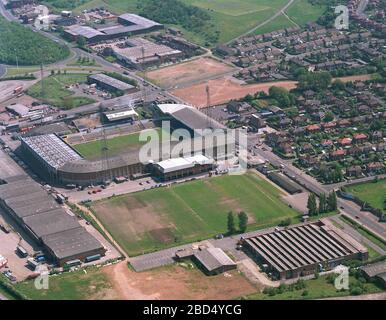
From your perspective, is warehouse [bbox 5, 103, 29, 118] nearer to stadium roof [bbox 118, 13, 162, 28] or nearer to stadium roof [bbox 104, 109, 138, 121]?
stadium roof [bbox 104, 109, 138, 121]

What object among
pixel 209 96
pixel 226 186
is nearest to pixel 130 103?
pixel 209 96

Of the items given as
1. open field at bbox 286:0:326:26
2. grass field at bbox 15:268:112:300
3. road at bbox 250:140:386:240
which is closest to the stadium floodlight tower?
road at bbox 250:140:386:240

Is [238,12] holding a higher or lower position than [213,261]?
lower

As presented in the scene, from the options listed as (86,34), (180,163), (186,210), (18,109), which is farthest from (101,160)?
(86,34)

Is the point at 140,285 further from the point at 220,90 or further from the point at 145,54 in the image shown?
the point at 145,54

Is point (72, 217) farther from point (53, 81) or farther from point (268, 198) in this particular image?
point (53, 81)
